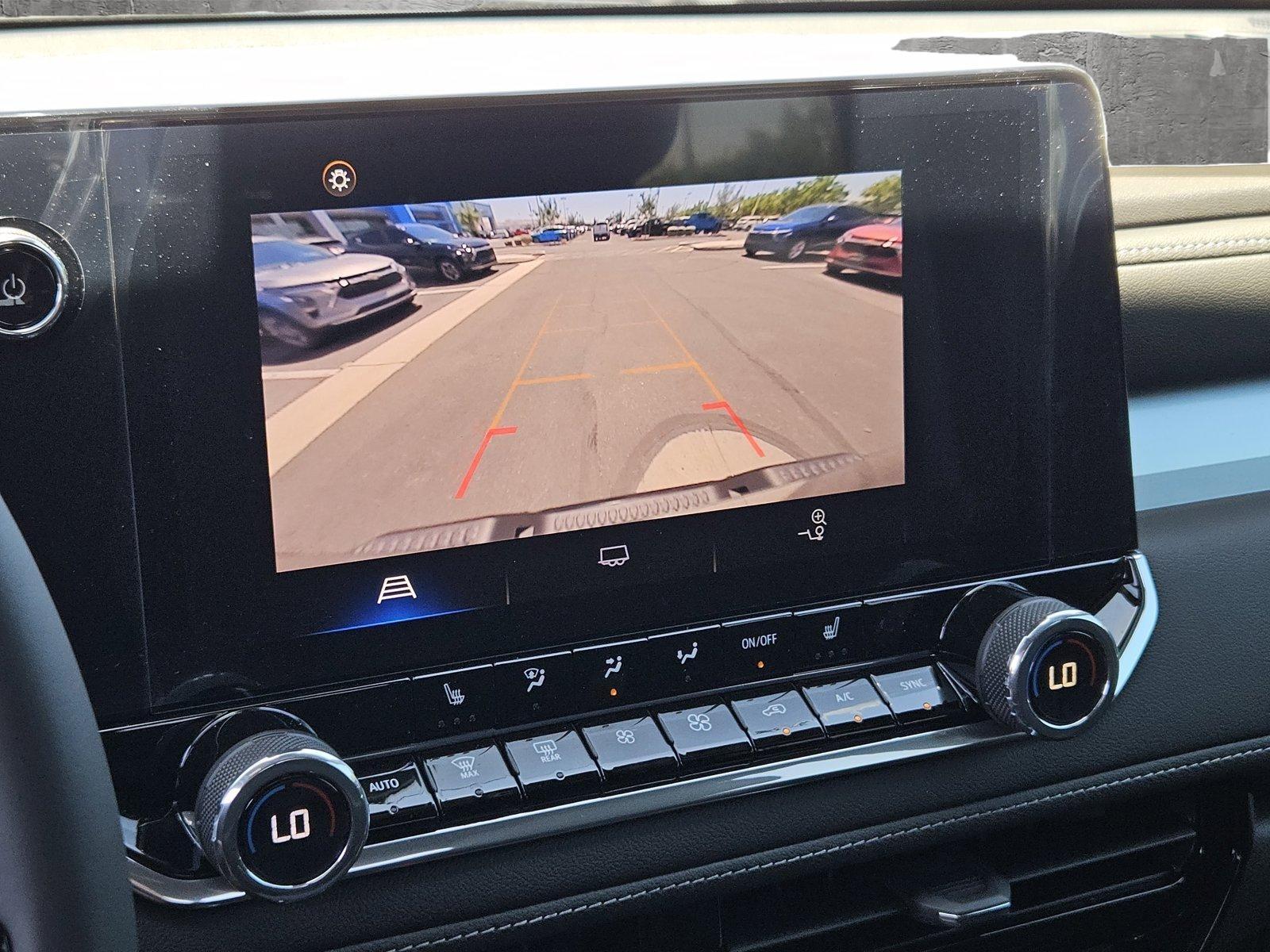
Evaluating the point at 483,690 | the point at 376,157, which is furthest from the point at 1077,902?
the point at 376,157

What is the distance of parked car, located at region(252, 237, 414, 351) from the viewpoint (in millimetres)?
777

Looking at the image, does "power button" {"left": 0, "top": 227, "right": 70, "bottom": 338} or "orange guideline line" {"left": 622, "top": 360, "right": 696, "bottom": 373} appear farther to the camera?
"orange guideline line" {"left": 622, "top": 360, "right": 696, "bottom": 373}

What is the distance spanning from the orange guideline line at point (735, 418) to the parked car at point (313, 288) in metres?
0.23

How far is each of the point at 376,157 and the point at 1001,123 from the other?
482mm

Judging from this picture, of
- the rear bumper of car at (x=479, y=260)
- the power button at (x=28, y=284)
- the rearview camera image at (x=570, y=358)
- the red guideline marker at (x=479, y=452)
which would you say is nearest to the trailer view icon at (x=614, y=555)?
the rearview camera image at (x=570, y=358)

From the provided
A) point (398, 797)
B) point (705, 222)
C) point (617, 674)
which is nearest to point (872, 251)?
point (705, 222)

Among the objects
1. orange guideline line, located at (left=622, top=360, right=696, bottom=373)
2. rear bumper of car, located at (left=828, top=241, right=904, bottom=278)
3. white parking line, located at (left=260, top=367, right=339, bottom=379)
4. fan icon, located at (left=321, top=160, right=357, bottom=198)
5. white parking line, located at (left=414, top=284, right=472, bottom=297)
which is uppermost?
fan icon, located at (left=321, top=160, right=357, bottom=198)

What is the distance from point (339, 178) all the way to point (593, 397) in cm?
22

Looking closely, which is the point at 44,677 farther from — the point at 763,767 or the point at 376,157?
the point at 763,767

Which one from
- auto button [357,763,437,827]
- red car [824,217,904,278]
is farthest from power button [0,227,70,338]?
red car [824,217,904,278]

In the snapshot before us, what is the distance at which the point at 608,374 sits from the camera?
844mm

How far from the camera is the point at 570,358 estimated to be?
0.83 metres

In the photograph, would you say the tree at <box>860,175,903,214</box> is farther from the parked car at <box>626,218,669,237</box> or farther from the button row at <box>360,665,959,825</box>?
the button row at <box>360,665,959,825</box>

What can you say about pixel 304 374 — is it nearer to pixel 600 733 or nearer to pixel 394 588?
pixel 394 588
